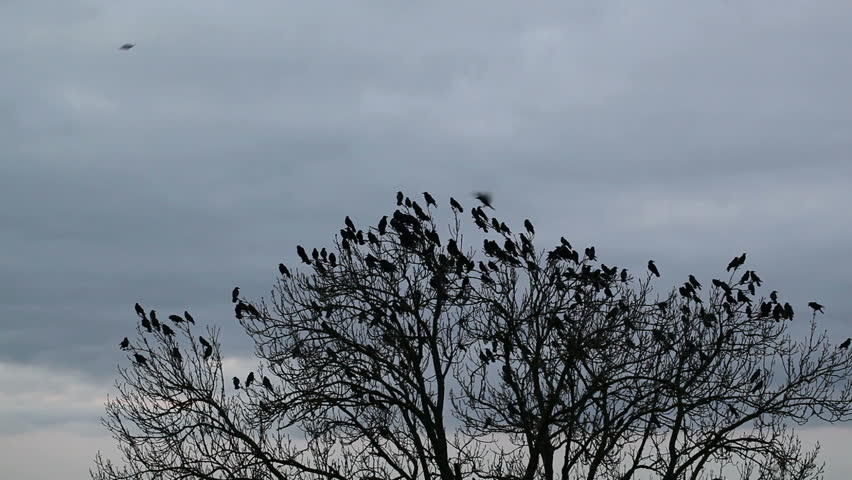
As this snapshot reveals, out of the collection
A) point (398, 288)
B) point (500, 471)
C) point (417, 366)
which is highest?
point (398, 288)

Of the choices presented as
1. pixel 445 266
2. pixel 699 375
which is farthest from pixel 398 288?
pixel 699 375

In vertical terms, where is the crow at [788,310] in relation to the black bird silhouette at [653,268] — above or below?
below

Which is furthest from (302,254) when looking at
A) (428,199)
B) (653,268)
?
(653,268)

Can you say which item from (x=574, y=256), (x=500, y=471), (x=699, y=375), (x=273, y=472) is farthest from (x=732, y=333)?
(x=273, y=472)

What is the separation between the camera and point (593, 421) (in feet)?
71.7

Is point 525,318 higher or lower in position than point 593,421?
higher

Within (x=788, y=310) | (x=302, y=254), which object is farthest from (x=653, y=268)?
(x=302, y=254)

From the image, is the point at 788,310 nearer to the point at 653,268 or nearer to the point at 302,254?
the point at 653,268

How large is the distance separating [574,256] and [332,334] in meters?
5.41

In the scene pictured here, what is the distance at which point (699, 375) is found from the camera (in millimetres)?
23453

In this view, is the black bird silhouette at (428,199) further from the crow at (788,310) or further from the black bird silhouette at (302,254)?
the crow at (788,310)

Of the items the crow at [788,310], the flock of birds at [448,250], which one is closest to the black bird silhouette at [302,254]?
the flock of birds at [448,250]

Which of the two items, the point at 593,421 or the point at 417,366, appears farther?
the point at 417,366

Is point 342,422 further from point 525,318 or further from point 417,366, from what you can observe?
point 525,318
